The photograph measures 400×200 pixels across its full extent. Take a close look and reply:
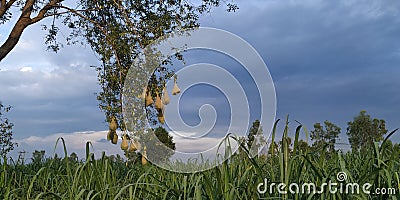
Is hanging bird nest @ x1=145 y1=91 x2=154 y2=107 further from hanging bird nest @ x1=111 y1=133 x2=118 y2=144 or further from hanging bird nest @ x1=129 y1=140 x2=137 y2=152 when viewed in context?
hanging bird nest @ x1=111 y1=133 x2=118 y2=144

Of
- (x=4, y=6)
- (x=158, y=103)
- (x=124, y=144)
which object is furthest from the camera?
(x=4, y=6)

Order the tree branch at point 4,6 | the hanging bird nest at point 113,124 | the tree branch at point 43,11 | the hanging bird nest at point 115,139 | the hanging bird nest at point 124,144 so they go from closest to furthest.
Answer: the hanging bird nest at point 124,144 → the hanging bird nest at point 113,124 → the hanging bird nest at point 115,139 → the tree branch at point 4,6 → the tree branch at point 43,11

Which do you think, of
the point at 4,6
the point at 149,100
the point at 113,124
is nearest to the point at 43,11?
the point at 4,6

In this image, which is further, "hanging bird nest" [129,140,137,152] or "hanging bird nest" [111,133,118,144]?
"hanging bird nest" [111,133,118,144]

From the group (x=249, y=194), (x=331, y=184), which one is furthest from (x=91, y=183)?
(x=331, y=184)

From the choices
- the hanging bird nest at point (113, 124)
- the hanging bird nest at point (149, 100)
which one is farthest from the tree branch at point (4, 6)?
the hanging bird nest at point (149, 100)

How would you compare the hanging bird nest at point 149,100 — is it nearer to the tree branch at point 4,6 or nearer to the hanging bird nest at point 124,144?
the hanging bird nest at point 124,144

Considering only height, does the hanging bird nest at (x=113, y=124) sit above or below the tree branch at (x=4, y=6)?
below

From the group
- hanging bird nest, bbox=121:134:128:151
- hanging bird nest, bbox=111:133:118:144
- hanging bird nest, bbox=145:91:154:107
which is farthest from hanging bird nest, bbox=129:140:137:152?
hanging bird nest, bbox=145:91:154:107

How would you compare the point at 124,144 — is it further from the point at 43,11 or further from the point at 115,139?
the point at 43,11

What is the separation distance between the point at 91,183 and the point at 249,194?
4.40ft

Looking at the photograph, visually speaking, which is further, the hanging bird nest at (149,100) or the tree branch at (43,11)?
the tree branch at (43,11)

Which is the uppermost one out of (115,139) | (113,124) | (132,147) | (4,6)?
(4,6)

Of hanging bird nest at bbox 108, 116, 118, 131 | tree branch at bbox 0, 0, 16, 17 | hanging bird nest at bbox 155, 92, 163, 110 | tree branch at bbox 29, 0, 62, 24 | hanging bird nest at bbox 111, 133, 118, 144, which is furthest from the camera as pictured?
tree branch at bbox 29, 0, 62, 24
